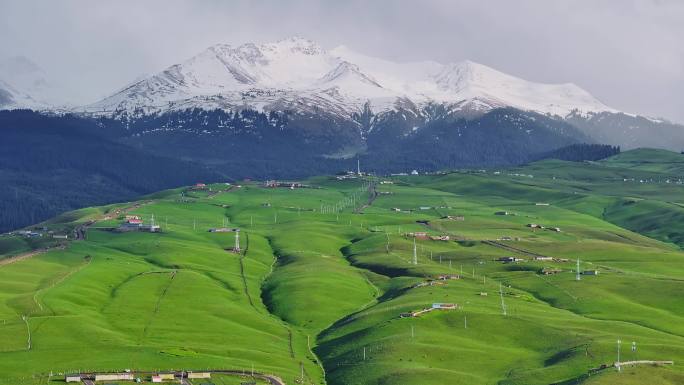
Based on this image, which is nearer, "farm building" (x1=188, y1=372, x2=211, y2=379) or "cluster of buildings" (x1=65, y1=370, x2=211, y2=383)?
"cluster of buildings" (x1=65, y1=370, x2=211, y2=383)

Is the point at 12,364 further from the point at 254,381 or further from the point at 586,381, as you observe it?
the point at 586,381

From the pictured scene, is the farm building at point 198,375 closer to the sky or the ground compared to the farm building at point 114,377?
closer to the ground

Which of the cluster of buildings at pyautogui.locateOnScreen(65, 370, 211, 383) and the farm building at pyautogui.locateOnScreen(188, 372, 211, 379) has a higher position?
the cluster of buildings at pyautogui.locateOnScreen(65, 370, 211, 383)

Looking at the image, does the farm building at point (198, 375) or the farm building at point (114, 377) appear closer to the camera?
the farm building at point (114, 377)

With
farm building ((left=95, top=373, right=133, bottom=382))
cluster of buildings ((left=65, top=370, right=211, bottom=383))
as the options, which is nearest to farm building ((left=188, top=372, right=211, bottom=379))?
cluster of buildings ((left=65, top=370, right=211, bottom=383))

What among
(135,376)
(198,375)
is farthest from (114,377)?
(198,375)

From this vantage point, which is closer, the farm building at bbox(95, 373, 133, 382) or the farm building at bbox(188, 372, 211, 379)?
the farm building at bbox(95, 373, 133, 382)

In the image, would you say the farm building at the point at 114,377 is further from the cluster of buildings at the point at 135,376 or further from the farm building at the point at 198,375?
the farm building at the point at 198,375

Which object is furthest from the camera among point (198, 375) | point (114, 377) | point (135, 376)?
point (198, 375)

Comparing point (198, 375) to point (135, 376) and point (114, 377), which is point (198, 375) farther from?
point (114, 377)

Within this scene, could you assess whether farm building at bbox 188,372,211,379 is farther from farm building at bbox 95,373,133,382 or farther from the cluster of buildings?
farm building at bbox 95,373,133,382

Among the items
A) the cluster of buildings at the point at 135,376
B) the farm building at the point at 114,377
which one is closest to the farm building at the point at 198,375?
the cluster of buildings at the point at 135,376
